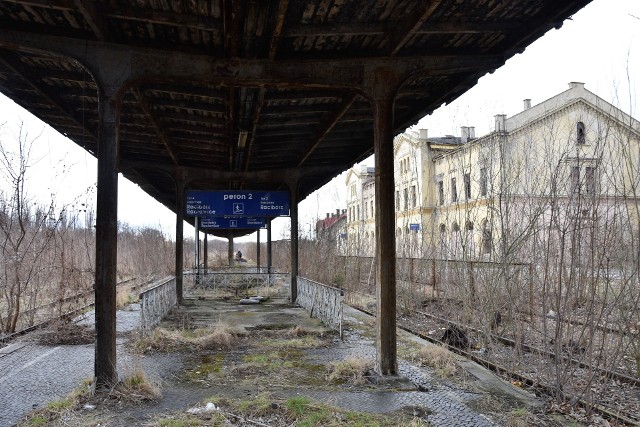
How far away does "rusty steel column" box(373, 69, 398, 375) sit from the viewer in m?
7.00

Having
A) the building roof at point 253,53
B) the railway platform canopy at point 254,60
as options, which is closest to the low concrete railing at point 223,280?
the building roof at point 253,53

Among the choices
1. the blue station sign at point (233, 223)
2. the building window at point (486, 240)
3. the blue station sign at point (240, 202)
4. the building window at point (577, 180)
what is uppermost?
the blue station sign at point (240, 202)

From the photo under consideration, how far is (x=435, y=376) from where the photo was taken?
715 centimetres

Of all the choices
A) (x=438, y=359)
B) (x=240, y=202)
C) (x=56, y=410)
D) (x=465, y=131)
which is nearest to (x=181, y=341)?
(x=56, y=410)

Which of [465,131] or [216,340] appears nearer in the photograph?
[216,340]

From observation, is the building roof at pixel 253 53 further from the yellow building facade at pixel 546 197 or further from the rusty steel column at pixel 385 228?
the yellow building facade at pixel 546 197

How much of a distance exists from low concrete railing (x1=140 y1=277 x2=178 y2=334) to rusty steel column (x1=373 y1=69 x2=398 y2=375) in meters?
4.75

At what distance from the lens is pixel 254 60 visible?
691 centimetres

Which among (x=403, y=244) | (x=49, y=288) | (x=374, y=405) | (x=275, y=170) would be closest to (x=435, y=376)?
(x=374, y=405)

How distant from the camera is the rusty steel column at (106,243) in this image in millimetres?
6316

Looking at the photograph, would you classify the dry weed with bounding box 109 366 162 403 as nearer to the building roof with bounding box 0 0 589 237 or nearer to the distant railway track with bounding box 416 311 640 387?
the building roof with bounding box 0 0 589 237

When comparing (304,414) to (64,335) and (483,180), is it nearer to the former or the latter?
(483,180)

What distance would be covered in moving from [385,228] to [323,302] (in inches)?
212

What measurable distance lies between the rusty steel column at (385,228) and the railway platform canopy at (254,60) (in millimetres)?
15
